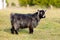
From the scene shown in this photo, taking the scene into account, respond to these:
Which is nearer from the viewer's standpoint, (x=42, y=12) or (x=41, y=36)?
(x=41, y=36)

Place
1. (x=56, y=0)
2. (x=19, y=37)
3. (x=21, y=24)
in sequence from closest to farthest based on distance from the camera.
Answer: (x=19, y=37) → (x=21, y=24) → (x=56, y=0)

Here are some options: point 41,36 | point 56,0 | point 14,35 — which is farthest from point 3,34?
point 56,0

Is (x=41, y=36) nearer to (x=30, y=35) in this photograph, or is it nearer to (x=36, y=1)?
(x=30, y=35)

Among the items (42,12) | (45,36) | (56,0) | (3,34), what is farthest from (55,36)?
(56,0)

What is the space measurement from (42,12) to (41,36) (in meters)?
1.26

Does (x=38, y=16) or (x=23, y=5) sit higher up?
(x=38, y=16)

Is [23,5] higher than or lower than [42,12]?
lower

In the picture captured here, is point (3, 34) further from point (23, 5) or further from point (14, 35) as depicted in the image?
point (23, 5)

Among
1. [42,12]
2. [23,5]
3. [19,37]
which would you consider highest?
[42,12]

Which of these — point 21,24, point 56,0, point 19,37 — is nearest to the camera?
point 19,37

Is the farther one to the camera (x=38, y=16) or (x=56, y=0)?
(x=56, y=0)

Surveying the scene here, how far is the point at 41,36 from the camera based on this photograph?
11664 millimetres

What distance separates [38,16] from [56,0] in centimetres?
2382

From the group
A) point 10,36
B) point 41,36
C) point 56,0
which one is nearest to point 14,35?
point 10,36
